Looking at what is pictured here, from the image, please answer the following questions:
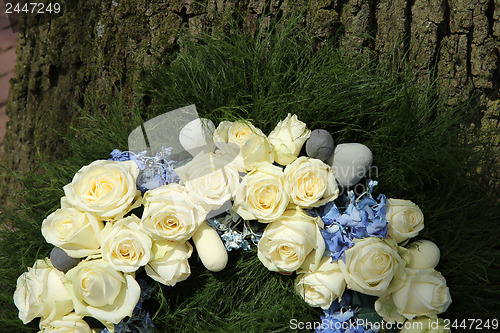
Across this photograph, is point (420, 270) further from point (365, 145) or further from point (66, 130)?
point (66, 130)

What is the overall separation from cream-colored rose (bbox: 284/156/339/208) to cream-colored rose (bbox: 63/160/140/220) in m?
0.42

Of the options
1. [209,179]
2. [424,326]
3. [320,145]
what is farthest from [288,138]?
[424,326]

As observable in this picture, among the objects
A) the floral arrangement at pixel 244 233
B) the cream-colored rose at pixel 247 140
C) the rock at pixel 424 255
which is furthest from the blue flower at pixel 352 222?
the cream-colored rose at pixel 247 140

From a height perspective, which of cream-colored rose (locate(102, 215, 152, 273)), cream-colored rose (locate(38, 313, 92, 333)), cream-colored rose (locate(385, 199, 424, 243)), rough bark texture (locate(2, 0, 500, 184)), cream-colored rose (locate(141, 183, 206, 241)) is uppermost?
rough bark texture (locate(2, 0, 500, 184))

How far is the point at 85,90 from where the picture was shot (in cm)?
155

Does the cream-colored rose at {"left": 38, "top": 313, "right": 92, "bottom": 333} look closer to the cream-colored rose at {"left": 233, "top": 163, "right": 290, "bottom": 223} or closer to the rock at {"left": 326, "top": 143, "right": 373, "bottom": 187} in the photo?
the cream-colored rose at {"left": 233, "top": 163, "right": 290, "bottom": 223}

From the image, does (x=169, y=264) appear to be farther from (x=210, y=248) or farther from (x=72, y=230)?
(x=72, y=230)

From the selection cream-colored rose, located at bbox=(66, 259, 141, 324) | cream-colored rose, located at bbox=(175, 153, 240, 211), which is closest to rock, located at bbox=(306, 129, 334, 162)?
cream-colored rose, located at bbox=(175, 153, 240, 211)

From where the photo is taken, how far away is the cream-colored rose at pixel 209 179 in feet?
3.62

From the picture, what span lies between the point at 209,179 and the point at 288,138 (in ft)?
0.79

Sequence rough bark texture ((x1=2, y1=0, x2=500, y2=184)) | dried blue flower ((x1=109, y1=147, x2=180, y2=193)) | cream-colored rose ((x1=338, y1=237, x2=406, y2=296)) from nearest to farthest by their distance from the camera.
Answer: cream-colored rose ((x1=338, y1=237, x2=406, y2=296)) → dried blue flower ((x1=109, y1=147, x2=180, y2=193)) → rough bark texture ((x1=2, y1=0, x2=500, y2=184))

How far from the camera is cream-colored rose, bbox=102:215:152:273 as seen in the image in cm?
110

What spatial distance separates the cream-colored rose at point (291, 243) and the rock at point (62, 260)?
514 mm

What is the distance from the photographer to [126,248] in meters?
1.11
